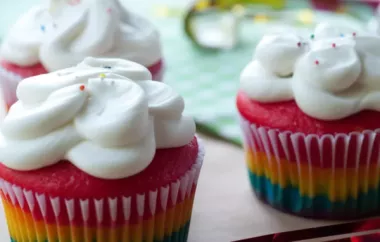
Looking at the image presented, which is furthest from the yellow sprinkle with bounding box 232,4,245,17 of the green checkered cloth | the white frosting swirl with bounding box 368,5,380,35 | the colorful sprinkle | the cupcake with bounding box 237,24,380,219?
the cupcake with bounding box 237,24,380,219

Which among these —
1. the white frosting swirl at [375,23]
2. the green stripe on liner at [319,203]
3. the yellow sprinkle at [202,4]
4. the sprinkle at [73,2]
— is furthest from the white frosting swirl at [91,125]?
the yellow sprinkle at [202,4]

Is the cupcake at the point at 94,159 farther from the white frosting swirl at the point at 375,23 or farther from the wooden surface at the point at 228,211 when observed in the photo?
the white frosting swirl at the point at 375,23

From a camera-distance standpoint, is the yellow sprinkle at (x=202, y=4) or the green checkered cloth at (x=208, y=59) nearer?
the green checkered cloth at (x=208, y=59)

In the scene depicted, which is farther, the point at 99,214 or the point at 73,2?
the point at 73,2

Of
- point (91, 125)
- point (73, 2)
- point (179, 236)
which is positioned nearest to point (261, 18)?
point (73, 2)

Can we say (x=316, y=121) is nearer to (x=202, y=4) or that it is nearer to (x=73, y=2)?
(x=73, y=2)

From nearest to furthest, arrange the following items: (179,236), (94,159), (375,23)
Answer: (94,159) < (179,236) < (375,23)

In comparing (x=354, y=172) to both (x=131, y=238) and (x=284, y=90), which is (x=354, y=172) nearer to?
(x=284, y=90)
